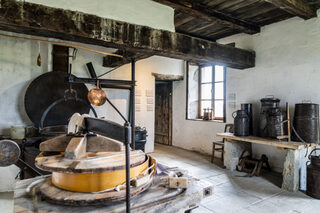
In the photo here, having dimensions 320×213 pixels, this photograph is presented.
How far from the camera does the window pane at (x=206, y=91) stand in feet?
18.7

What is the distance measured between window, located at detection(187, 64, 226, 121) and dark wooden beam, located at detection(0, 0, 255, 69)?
2.04 m

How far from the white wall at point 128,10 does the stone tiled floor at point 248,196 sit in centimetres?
251

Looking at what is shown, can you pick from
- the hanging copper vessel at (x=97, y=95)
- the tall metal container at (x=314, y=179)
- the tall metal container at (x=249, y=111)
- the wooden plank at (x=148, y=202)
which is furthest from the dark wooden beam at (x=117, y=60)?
the tall metal container at (x=314, y=179)

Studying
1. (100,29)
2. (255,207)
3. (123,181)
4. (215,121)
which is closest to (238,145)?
(215,121)

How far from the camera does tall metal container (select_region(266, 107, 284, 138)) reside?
3500 mm

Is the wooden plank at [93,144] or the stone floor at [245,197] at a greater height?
the wooden plank at [93,144]

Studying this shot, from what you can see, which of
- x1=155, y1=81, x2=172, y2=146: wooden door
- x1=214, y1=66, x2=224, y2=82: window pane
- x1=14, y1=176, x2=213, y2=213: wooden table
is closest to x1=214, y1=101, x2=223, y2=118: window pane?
x1=214, y1=66, x2=224, y2=82: window pane

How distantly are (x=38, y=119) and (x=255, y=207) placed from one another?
367 centimetres

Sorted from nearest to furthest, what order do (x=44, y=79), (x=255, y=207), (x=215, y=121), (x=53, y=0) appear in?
(x=53, y=0)
(x=255, y=207)
(x=44, y=79)
(x=215, y=121)

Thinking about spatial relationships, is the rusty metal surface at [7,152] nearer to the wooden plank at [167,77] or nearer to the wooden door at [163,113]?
the wooden plank at [167,77]

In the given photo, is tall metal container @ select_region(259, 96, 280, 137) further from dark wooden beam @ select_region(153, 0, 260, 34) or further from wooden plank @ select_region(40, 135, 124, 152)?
wooden plank @ select_region(40, 135, 124, 152)

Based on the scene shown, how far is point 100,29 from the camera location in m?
2.44

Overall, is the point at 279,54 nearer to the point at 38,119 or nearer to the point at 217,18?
the point at 217,18

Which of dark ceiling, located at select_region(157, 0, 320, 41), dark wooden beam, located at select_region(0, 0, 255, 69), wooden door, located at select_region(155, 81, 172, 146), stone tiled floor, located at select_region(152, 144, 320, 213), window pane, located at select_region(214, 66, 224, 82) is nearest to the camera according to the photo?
dark wooden beam, located at select_region(0, 0, 255, 69)
